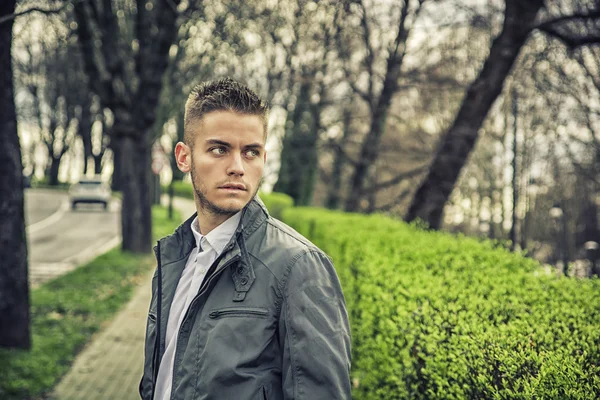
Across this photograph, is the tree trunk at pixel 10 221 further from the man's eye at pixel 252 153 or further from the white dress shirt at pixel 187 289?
the man's eye at pixel 252 153

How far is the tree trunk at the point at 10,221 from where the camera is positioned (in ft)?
20.8

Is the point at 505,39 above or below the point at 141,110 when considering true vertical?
above


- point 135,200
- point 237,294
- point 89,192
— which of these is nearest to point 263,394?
point 237,294

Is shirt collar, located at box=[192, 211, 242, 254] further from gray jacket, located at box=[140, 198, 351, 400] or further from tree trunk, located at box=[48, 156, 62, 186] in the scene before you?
tree trunk, located at box=[48, 156, 62, 186]

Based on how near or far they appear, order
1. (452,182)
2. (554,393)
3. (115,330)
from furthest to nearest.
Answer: (452,182), (115,330), (554,393)

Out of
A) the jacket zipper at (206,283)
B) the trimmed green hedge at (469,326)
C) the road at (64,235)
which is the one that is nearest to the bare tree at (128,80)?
the road at (64,235)

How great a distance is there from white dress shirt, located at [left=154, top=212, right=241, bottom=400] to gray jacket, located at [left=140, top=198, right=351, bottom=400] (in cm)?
14

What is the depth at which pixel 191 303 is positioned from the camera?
2.17m

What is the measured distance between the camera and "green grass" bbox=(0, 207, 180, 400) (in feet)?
19.8

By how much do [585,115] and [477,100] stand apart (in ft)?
35.4

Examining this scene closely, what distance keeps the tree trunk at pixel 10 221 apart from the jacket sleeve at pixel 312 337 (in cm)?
548

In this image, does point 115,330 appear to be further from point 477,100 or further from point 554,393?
point 554,393

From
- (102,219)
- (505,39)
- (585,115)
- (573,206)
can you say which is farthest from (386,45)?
(573,206)

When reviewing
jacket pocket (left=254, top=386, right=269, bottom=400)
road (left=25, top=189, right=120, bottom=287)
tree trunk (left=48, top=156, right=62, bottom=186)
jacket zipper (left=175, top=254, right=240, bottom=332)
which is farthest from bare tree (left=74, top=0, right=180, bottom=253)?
tree trunk (left=48, top=156, right=62, bottom=186)
